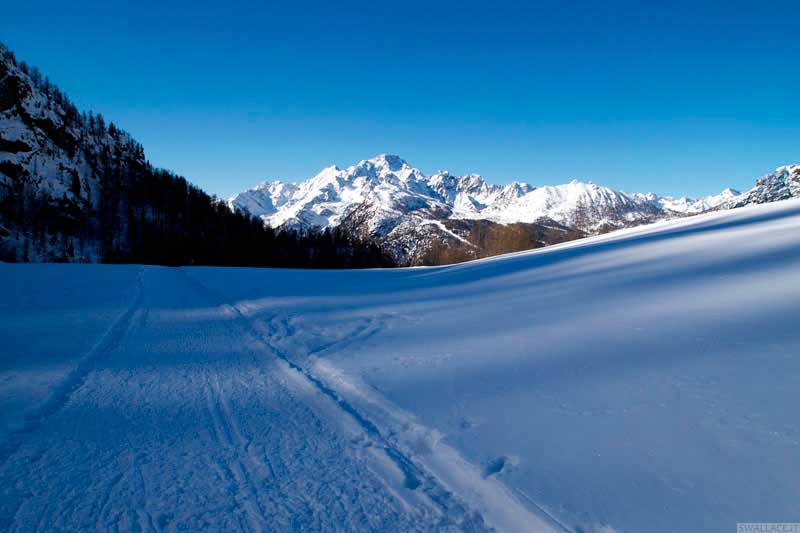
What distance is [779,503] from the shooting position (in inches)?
105

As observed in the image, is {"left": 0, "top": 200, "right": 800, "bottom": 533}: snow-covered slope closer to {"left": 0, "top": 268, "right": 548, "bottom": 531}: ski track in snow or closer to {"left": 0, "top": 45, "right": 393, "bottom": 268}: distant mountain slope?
{"left": 0, "top": 268, "right": 548, "bottom": 531}: ski track in snow

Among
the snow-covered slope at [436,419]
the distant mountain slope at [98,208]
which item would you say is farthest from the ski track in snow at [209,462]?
the distant mountain slope at [98,208]

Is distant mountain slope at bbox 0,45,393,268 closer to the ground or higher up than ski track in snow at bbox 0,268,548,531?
higher up

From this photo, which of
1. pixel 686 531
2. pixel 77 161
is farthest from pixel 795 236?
pixel 77 161

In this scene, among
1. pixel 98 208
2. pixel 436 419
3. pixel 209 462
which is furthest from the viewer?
pixel 98 208

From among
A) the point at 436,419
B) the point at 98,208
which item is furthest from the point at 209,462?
the point at 98,208

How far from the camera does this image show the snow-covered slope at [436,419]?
296 cm

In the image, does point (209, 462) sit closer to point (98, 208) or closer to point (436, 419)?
point (436, 419)

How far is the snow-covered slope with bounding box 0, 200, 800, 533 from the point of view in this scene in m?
2.96

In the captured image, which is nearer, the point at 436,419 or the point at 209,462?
the point at 209,462

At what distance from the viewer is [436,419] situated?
4.46 metres

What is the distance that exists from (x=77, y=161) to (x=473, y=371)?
420 ft

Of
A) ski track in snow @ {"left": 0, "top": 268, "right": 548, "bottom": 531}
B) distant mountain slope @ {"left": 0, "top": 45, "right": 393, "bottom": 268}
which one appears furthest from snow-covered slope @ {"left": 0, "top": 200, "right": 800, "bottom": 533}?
distant mountain slope @ {"left": 0, "top": 45, "right": 393, "bottom": 268}

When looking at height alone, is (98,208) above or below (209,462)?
above
